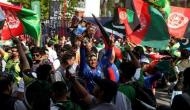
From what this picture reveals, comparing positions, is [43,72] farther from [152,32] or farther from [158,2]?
[158,2]

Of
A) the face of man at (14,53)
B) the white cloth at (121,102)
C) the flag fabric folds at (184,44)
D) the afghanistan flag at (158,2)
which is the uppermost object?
the afghanistan flag at (158,2)

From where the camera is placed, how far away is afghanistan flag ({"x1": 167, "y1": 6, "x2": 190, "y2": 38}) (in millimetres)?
12395

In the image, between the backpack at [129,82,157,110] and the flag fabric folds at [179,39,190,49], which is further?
the flag fabric folds at [179,39,190,49]

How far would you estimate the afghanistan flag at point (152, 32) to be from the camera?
35.2 ft

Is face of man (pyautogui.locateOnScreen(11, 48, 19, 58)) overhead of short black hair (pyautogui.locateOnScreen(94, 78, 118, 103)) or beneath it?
beneath

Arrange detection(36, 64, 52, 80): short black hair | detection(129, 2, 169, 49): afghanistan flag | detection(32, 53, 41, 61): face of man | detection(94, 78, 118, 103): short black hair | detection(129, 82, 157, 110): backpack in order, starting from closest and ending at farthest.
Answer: detection(94, 78, 118, 103): short black hair
detection(129, 82, 157, 110): backpack
detection(36, 64, 52, 80): short black hair
detection(32, 53, 41, 61): face of man
detection(129, 2, 169, 49): afghanistan flag

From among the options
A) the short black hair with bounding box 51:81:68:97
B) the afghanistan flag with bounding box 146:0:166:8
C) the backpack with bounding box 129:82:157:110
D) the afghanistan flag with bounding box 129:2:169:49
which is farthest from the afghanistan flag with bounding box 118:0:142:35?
the short black hair with bounding box 51:81:68:97

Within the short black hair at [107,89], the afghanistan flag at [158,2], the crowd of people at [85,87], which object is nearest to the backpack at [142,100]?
the crowd of people at [85,87]

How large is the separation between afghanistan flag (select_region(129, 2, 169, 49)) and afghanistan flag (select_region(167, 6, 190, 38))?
50.2 inches

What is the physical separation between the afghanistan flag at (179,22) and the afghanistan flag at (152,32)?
1276 mm

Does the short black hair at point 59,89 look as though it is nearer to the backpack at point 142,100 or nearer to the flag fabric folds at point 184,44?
the backpack at point 142,100

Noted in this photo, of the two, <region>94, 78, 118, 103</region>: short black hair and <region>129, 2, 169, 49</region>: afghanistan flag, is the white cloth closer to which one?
<region>94, 78, 118, 103</region>: short black hair

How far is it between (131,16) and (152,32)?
5.31ft

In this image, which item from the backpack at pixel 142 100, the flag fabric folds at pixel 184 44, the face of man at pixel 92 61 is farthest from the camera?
the flag fabric folds at pixel 184 44
